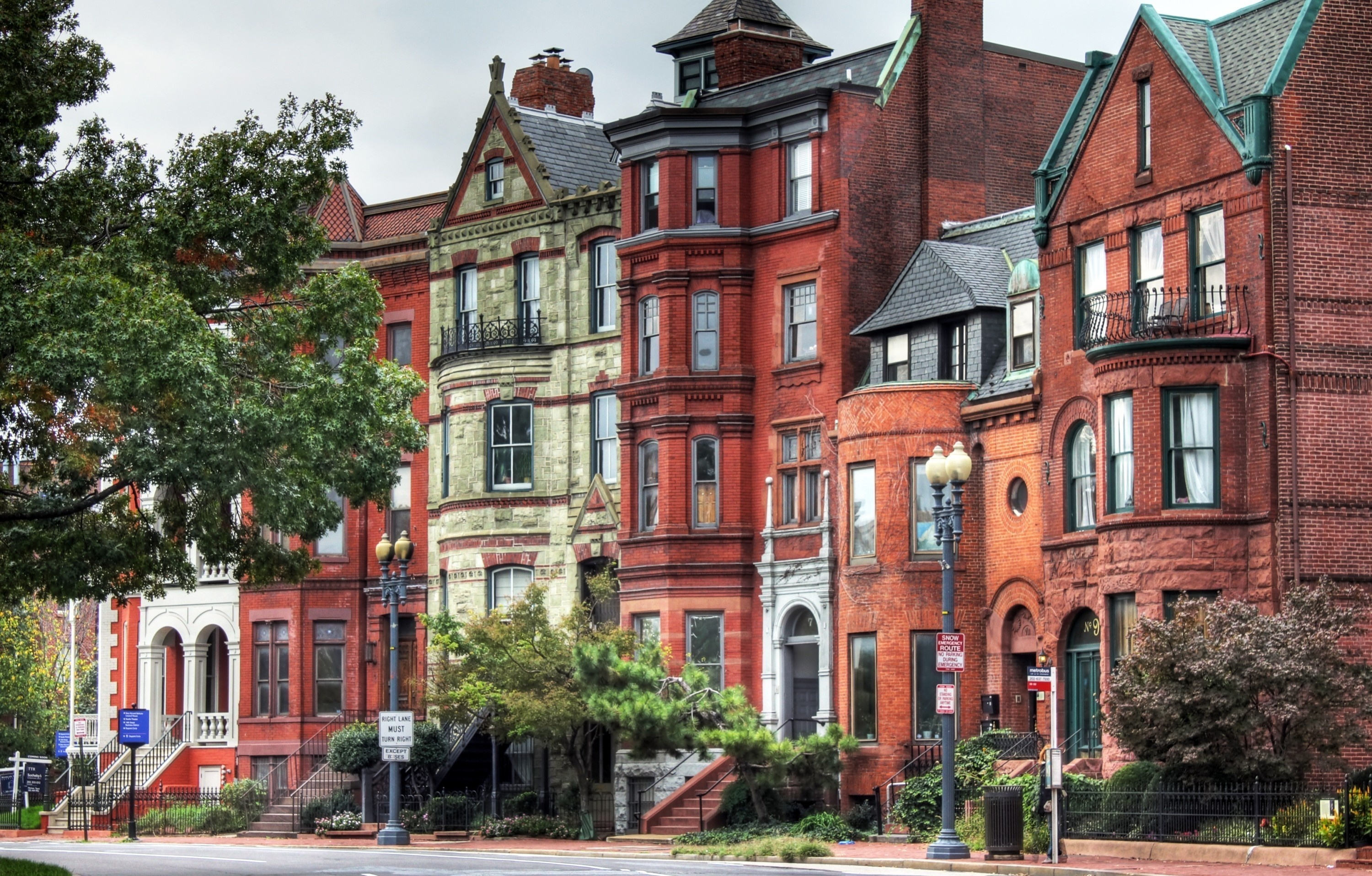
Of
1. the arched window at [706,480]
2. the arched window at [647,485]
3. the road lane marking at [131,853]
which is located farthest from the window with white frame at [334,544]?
the arched window at [706,480]

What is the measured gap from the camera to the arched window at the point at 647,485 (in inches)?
1981

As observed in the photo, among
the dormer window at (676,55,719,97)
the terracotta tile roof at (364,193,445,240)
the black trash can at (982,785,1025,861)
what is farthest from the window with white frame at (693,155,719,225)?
→ the black trash can at (982,785,1025,861)

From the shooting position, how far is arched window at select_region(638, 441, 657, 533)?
5031 cm

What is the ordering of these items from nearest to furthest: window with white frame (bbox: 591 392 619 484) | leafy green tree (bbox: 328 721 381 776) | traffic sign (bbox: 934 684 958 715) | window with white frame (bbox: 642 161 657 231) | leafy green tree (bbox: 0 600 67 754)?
traffic sign (bbox: 934 684 958 715) < window with white frame (bbox: 642 161 657 231) < leafy green tree (bbox: 328 721 381 776) < window with white frame (bbox: 591 392 619 484) < leafy green tree (bbox: 0 600 67 754)

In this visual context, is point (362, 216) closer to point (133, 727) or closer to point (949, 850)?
point (133, 727)

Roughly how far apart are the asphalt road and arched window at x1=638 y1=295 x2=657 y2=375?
12.9 m

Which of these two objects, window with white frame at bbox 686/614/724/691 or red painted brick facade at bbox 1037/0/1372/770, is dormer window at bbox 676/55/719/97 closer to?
window with white frame at bbox 686/614/724/691

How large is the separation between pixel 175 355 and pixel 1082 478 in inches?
744

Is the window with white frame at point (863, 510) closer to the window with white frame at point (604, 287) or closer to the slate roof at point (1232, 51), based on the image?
the slate roof at point (1232, 51)

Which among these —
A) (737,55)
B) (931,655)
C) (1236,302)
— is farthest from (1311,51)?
(737,55)

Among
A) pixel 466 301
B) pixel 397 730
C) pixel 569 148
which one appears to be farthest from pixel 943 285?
pixel 466 301

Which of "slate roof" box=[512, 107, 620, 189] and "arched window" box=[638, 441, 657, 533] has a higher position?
"slate roof" box=[512, 107, 620, 189]

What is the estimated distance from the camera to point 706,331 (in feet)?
164

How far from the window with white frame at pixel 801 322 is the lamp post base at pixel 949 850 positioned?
55.0 feet
